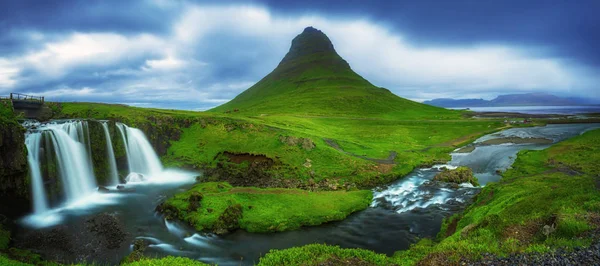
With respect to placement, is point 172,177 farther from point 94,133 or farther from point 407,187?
point 407,187

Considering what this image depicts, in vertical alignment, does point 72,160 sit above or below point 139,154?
→ above

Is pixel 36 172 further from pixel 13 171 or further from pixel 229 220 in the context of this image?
pixel 229 220

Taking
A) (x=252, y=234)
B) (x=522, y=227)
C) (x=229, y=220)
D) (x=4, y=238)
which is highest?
(x=522, y=227)

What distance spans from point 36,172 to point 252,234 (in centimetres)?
2751

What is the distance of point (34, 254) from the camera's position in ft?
78.7

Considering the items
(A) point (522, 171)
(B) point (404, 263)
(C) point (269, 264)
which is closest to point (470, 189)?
(A) point (522, 171)

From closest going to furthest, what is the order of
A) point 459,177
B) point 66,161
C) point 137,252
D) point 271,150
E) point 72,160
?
point 137,252
point 66,161
point 72,160
point 459,177
point 271,150

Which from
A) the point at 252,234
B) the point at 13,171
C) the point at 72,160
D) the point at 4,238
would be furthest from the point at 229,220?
the point at 72,160

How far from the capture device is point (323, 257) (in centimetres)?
1728

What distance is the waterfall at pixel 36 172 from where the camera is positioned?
112 feet

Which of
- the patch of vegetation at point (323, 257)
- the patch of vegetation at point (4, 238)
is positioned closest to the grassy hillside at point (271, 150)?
the patch of vegetation at point (323, 257)

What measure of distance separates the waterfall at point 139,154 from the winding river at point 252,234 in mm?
6034

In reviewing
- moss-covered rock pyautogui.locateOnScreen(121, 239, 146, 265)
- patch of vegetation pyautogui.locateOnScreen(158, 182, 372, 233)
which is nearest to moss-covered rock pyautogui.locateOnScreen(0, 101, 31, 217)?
patch of vegetation pyautogui.locateOnScreen(158, 182, 372, 233)

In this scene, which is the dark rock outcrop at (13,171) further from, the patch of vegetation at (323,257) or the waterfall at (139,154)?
the patch of vegetation at (323,257)
